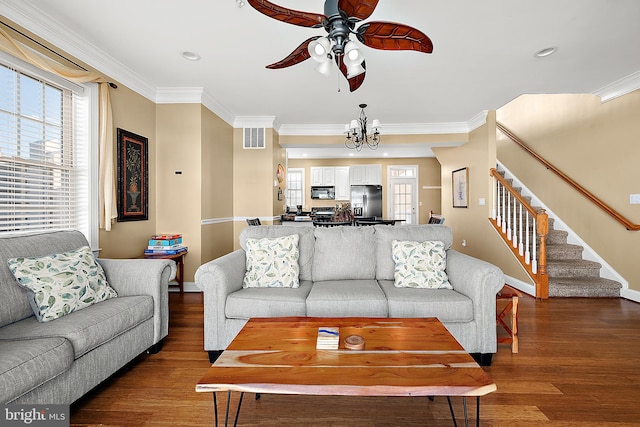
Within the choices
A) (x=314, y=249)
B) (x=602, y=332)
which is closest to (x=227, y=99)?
(x=314, y=249)

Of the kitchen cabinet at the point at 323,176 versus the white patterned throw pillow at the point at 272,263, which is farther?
the kitchen cabinet at the point at 323,176

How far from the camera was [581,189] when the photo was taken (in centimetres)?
442

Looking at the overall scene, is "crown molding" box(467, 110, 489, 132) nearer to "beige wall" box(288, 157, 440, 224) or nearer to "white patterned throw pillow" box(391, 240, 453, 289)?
"white patterned throw pillow" box(391, 240, 453, 289)

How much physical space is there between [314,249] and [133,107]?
9.21 ft

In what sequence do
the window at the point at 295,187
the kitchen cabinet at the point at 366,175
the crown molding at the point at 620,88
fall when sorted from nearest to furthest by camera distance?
the crown molding at the point at 620,88 < the kitchen cabinet at the point at 366,175 < the window at the point at 295,187

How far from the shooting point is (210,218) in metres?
4.48

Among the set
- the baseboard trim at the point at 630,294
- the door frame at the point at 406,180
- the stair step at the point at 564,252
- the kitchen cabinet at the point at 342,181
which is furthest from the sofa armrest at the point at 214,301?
the door frame at the point at 406,180

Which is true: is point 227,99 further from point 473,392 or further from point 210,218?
point 473,392

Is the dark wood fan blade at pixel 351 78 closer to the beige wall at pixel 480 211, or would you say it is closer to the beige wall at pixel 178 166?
the beige wall at pixel 178 166

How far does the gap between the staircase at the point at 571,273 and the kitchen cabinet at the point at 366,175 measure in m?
4.86

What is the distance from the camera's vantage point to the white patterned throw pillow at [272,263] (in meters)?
2.55

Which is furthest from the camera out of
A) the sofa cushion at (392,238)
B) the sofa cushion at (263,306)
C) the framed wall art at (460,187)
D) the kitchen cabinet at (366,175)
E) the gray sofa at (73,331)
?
the kitchen cabinet at (366,175)

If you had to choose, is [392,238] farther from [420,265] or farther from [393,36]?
[393,36]

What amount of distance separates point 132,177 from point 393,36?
3.26 m
